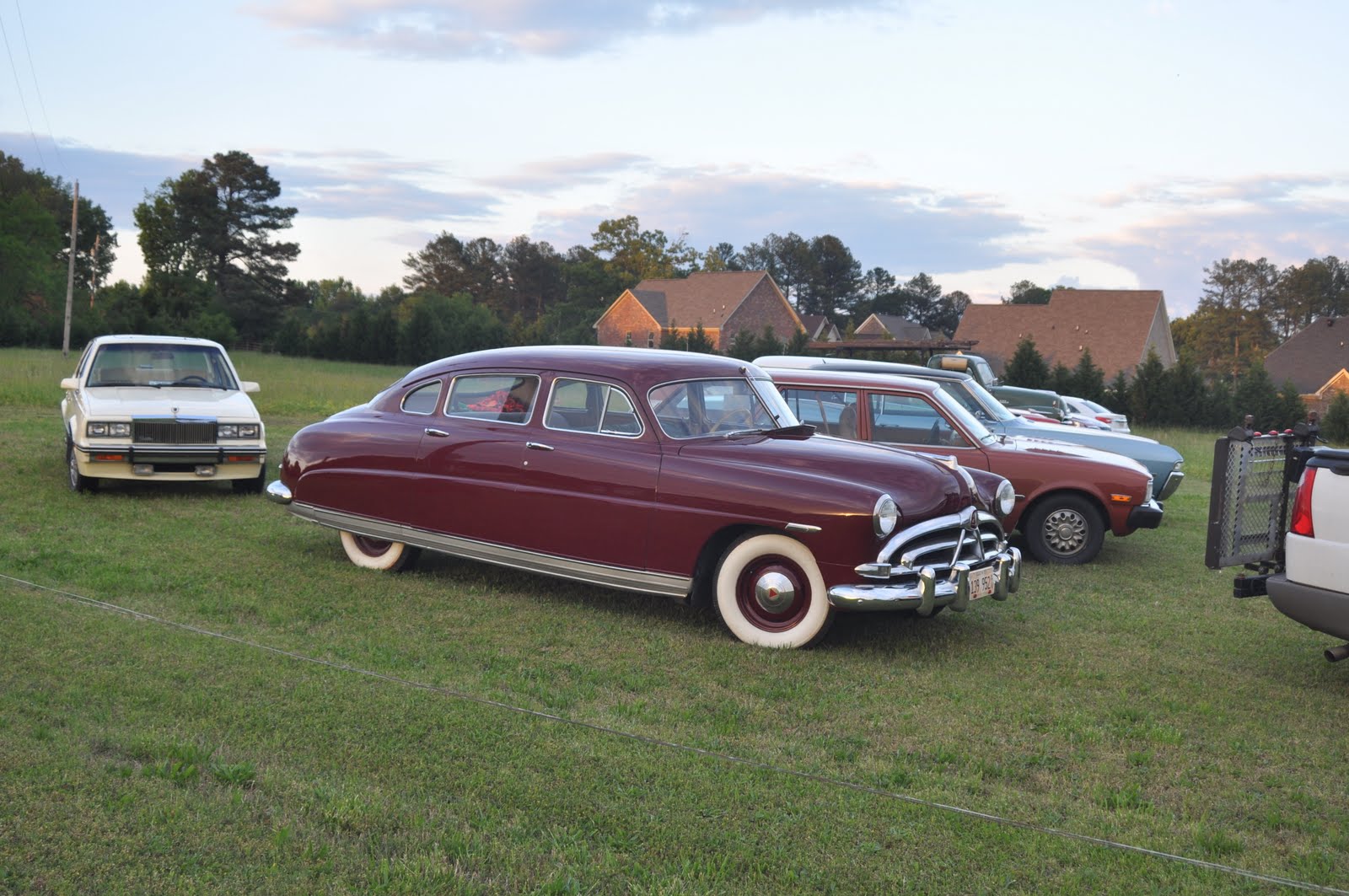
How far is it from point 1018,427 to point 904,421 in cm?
187

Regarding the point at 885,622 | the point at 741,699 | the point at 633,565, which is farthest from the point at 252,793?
the point at 885,622

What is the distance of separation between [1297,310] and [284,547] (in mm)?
94475

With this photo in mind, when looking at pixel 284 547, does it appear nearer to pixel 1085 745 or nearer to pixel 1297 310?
pixel 1085 745

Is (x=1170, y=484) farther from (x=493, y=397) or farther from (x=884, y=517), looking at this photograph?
(x=493, y=397)

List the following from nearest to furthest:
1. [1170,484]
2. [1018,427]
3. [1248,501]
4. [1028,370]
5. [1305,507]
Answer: [1305,507]
[1248,501]
[1018,427]
[1170,484]
[1028,370]

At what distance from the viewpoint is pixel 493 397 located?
26.7ft

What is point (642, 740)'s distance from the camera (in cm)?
511

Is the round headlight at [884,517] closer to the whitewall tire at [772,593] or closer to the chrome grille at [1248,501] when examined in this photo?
the whitewall tire at [772,593]

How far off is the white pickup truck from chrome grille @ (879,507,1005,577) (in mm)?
1287

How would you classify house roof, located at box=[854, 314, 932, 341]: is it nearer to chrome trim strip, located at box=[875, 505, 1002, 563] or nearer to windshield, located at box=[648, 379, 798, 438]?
windshield, located at box=[648, 379, 798, 438]

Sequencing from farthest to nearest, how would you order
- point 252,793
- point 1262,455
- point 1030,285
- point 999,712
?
point 1030,285
point 1262,455
point 999,712
point 252,793

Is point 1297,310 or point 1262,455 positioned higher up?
point 1297,310

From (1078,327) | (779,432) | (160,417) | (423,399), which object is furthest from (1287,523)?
(1078,327)

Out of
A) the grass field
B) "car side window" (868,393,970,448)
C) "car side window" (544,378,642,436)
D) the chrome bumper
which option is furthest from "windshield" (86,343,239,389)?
the chrome bumper
